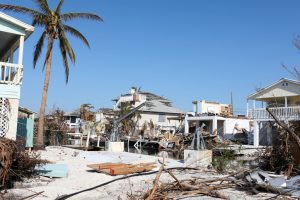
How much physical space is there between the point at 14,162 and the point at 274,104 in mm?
28699

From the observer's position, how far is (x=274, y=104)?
35094 millimetres

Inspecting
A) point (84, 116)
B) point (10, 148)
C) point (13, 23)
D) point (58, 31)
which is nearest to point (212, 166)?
point (10, 148)

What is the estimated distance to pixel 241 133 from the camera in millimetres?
40656

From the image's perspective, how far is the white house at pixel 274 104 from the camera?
3177cm

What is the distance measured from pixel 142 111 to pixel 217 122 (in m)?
14.2

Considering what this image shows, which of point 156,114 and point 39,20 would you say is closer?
point 39,20

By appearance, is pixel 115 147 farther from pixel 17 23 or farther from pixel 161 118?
pixel 161 118

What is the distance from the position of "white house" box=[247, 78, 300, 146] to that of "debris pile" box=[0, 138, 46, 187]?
78.3 feet

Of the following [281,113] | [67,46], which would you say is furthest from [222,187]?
[281,113]

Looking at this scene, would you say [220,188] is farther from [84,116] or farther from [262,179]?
[84,116]

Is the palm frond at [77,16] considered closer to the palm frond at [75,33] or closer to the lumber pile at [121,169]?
the palm frond at [75,33]

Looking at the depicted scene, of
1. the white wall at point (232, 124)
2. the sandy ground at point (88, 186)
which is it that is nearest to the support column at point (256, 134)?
the white wall at point (232, 124)

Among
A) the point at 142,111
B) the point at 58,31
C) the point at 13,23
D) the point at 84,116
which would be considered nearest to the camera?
the point at 13,23

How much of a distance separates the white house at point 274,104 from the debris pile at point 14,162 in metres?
23.9
